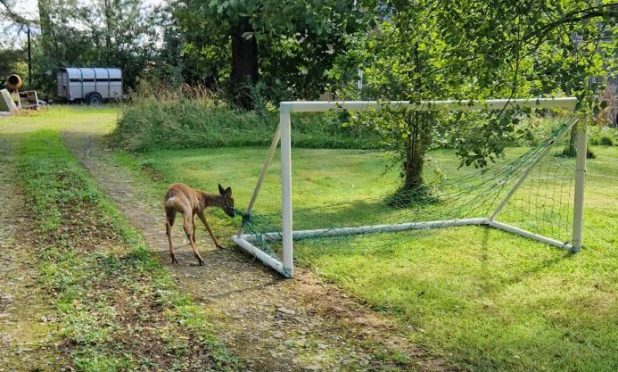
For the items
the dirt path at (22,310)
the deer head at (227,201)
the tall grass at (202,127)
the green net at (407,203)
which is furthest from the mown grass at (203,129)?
the deer head at (227,201)

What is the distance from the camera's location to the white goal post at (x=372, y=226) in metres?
5.51

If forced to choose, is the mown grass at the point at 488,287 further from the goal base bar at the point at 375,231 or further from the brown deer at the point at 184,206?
the brown deer at the point at 184,206

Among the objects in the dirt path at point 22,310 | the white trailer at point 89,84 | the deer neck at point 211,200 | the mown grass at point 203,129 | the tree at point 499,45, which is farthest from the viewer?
the white trailer at point 89,84

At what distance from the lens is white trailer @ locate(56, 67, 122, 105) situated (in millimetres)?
34062

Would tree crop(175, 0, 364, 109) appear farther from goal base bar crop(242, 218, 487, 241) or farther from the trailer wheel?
the trailer wheel

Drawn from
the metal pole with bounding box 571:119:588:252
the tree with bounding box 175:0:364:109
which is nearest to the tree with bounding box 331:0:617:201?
the metal pole with bounding box 571:119:588:252

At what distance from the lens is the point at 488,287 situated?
17.9 ft

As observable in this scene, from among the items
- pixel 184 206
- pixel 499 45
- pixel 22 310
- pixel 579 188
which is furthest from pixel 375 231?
pixel 499 45

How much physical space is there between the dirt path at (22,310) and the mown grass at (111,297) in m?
0.11

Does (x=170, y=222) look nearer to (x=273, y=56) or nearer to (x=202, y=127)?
(x=202, y=127)

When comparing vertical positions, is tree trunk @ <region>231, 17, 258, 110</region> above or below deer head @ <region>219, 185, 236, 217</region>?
above

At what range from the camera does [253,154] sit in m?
13.6

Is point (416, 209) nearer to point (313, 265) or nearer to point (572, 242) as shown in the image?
point (572, 242)

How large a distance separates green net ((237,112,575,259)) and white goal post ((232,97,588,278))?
0.04 metres
